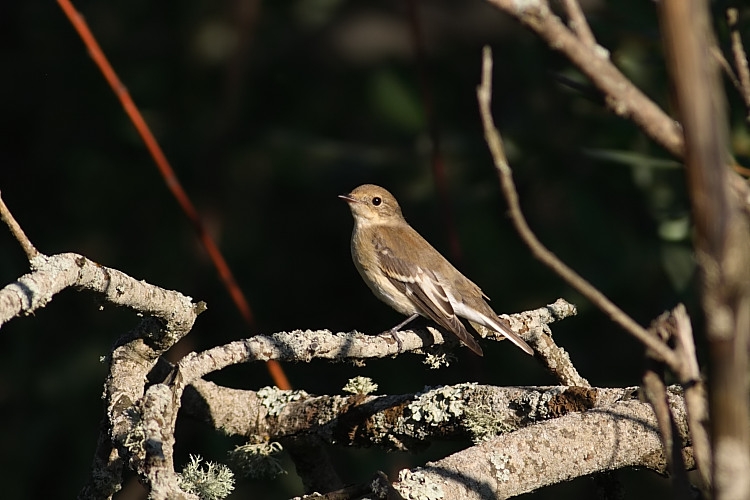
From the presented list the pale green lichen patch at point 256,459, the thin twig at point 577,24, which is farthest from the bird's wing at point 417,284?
the thin twig at point 577,24

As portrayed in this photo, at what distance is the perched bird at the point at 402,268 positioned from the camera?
5.02 m

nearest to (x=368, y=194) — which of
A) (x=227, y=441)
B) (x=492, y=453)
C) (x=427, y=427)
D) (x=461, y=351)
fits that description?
(x=461, y=351)

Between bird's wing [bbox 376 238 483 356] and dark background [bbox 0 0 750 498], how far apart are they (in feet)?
1.66

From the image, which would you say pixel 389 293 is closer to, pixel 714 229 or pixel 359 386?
pixel 359 386

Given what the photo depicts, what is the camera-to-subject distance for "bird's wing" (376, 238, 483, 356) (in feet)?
15.8

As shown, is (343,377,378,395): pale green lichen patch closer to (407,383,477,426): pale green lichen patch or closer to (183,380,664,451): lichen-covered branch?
(183,380,664,451): lichen-covered branch

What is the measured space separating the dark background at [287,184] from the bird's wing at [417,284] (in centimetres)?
51

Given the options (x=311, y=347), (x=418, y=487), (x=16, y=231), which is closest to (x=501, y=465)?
(x=418, y=487)

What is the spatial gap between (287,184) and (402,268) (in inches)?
68.1

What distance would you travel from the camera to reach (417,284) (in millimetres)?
5320

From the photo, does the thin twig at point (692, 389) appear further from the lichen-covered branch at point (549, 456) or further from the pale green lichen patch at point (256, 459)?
the pale green lichen patch at point (256, 459)

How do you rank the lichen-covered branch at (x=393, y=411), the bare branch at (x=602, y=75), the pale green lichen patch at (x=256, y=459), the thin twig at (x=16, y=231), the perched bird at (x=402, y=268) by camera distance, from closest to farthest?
the bare branch at (x=602, y=75), the thin twig at (x=16, y=231), the lichen-covered branch at (x=393, y=411), the pale green lichen patch at (x=256, y=459), the perched bird at (x=402, y=268)

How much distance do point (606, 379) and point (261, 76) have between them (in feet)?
10.9

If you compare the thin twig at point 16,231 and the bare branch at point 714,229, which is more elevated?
the thin twig at point 16,231
